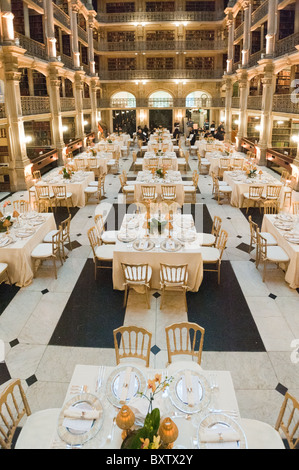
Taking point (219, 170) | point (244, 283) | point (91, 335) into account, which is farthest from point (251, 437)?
point (219, 170)

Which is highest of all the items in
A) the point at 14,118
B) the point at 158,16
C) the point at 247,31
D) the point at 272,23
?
the point at 158,16

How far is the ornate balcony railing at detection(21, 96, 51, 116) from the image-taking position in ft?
42.5

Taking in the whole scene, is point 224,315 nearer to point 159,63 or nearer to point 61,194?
point 61,194

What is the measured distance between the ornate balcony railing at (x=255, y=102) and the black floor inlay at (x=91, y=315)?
14607 mm

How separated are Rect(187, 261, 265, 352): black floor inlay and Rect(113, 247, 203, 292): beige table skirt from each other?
13.0 inches

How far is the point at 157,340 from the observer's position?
4.75 m

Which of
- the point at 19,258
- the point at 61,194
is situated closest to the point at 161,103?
the point at 61,194

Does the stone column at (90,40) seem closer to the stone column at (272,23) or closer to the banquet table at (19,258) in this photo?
the stone column at (272,23)

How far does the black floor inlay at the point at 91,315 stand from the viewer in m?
4.78

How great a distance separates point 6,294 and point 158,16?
2567 centimetres

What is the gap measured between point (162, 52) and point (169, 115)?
461 cm

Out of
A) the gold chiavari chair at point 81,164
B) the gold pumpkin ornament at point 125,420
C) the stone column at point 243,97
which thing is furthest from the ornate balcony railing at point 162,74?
the gold pumpkin ornament at point 125,420

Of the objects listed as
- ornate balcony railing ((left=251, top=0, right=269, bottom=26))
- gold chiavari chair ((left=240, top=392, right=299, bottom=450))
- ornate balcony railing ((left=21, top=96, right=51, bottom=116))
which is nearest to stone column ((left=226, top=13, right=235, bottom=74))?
ornate balcony railing ((left=251, top=0, right=269, bottom=26))

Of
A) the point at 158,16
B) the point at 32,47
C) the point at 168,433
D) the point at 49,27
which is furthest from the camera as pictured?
the point at 158,16
